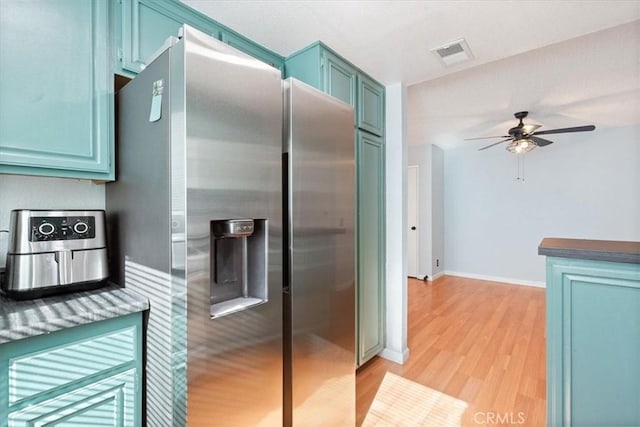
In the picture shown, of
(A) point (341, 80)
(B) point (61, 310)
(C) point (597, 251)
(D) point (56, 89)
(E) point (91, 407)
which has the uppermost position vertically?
(A) point (341, 80)

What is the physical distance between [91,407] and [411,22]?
225cm

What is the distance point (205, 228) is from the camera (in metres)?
0.95

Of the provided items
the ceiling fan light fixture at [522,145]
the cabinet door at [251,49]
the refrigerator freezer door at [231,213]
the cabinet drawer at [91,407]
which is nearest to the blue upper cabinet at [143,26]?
the cabinet door at [251,49]

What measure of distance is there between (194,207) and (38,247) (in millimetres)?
641

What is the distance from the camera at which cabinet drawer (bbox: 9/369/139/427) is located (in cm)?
87

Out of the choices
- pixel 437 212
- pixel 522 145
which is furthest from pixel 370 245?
pixel 437 212

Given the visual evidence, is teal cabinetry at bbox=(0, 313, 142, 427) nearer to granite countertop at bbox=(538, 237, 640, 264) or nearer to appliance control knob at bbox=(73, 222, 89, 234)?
appliance control knob at bbox=(73, 222, 89, 234)

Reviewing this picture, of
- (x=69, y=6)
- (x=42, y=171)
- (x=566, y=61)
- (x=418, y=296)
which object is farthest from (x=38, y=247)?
(x=418, y=296)

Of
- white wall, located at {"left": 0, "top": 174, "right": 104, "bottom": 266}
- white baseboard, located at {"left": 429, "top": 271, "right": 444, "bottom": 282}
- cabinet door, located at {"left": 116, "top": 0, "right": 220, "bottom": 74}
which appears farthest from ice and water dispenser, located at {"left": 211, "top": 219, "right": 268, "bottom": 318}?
white baseboard, located at {"left": 429, "top": 271, "right": 444, "bottom": 282}

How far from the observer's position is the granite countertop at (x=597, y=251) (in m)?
1.14

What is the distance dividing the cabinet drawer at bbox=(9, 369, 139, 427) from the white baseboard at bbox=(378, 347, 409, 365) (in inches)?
76.3

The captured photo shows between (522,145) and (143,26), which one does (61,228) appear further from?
(522,145)

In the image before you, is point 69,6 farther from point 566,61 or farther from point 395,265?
point 566,61

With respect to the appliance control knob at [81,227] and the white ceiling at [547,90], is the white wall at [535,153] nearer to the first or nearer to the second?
the white ceiling at [547,90]
